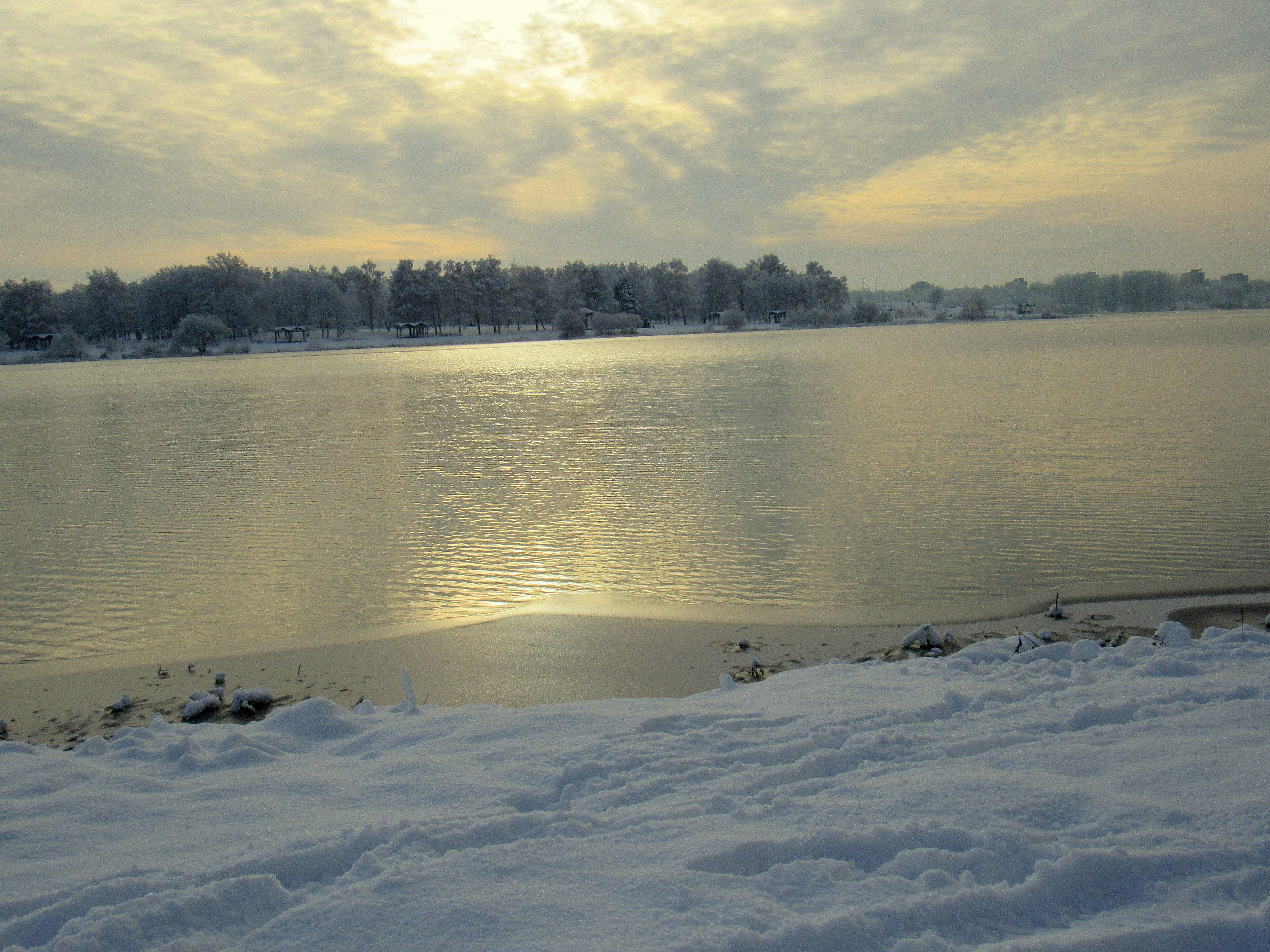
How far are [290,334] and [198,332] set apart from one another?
16.4 metres

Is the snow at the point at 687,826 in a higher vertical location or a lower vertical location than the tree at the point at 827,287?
lower

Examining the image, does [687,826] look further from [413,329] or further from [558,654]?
[413,329]

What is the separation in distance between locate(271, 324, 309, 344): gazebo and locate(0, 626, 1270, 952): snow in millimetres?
111632

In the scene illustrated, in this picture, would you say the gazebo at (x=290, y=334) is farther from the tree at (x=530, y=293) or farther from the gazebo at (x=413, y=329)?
the tree at (x=530, y=293)

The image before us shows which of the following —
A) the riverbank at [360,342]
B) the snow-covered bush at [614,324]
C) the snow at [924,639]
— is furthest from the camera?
the snow-covered bush at [614,324]

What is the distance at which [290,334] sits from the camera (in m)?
107

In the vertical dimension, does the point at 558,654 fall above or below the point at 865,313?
below

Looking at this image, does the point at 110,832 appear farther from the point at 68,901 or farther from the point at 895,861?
the point at 895,861

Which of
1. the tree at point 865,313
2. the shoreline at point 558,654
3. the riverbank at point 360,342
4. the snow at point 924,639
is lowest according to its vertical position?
the shoreline at point 558,654

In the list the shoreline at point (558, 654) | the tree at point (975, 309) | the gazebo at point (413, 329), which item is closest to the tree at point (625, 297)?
the gazebo at point (413, 329)

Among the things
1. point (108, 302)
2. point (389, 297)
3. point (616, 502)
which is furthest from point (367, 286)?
point (616, 502)

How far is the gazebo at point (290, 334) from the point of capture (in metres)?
107

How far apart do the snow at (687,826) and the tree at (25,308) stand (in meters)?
117

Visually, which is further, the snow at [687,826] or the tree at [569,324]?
the tree at [569,324]
